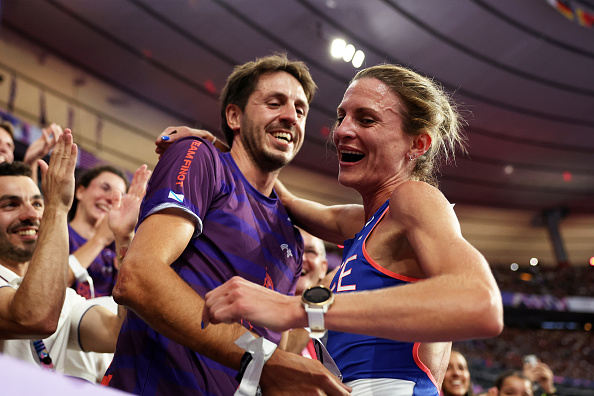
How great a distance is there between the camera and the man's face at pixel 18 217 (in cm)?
267

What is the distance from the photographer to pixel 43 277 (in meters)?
2.09

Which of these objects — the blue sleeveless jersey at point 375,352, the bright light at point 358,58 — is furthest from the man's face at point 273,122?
the bright light at point 358,58

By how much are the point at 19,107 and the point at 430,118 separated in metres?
9.66

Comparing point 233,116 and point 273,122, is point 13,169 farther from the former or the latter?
point 273,122

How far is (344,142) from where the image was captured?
6.25 feet

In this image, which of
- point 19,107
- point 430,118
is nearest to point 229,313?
point 430,118

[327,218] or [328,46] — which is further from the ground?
A: [328,46]

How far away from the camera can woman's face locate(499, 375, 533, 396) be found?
4605mm

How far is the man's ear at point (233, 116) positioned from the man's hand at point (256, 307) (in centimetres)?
129

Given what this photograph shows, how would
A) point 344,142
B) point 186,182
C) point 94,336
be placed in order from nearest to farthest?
point 186,182 → point 344,142 → point 94,336

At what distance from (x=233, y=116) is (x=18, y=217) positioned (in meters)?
1.29

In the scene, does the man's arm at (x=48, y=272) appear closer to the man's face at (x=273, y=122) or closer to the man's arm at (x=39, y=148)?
the man's face at (x=273, y=122)

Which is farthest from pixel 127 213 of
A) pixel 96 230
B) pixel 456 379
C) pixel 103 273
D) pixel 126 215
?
pixel 456 379

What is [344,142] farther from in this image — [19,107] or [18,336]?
[19,107]
